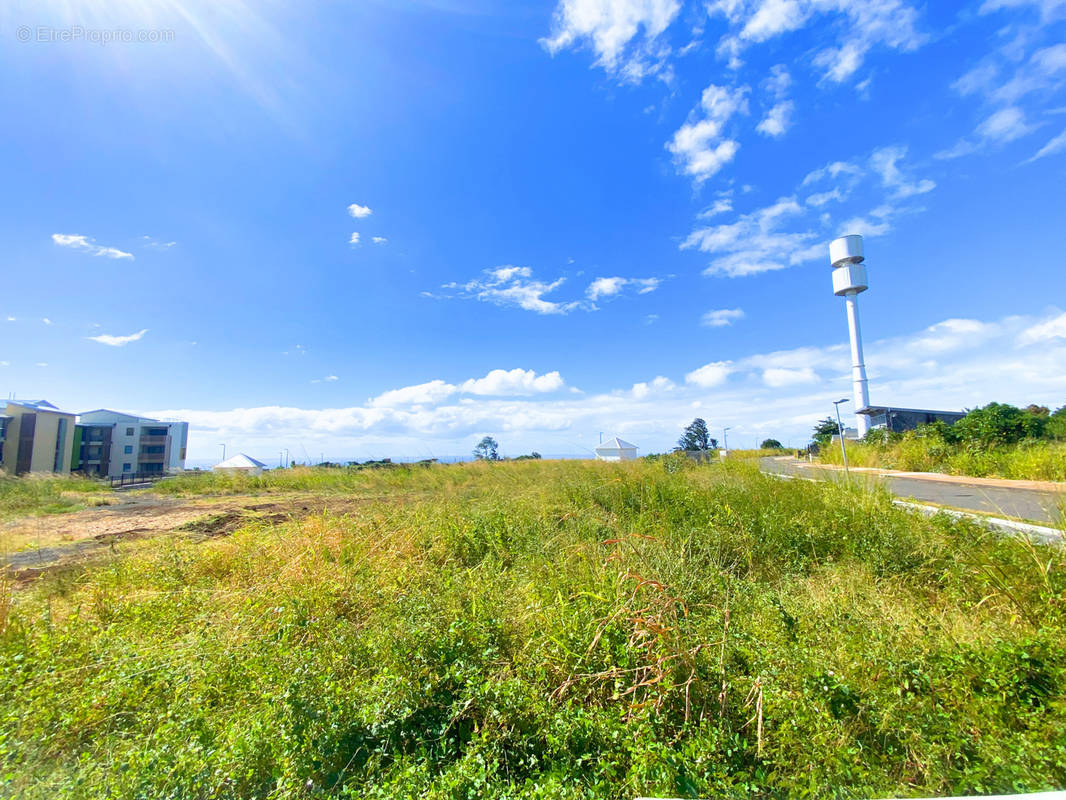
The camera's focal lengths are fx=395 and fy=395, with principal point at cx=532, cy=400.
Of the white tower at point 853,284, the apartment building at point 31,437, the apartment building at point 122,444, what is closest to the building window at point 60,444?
Answer: the apartment building at point 31,437

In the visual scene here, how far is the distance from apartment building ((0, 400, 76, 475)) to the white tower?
65.1 meters

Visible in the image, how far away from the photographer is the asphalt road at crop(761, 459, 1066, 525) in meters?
4.60

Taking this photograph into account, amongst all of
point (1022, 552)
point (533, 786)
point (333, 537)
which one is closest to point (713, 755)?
point (533, 786)

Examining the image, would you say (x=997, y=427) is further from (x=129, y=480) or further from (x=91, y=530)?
(x=129, y=480)

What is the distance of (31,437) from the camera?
32656mm

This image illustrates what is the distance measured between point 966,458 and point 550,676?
15.7 m

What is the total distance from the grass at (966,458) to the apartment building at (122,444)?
55.7 meters

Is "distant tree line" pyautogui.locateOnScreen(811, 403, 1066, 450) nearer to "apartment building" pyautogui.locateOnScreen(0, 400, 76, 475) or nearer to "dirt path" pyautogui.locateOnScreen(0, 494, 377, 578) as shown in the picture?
"dirt path" pyautogui.locateOnScreen(0, 494, 377, 578)

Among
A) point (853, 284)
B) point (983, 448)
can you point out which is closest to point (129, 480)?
point (983, 448)

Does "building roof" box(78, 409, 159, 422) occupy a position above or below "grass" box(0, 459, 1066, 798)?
above

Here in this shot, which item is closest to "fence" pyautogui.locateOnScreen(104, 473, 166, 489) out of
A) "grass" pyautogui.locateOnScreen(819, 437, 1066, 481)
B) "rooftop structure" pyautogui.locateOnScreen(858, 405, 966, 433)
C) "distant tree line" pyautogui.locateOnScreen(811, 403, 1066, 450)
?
"grass" pyautogui.locateOnScreen(819, 437, 1066, 481)

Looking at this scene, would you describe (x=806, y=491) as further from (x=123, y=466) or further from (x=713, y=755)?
(x=123, y=466)

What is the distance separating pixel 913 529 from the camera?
4.34 meters

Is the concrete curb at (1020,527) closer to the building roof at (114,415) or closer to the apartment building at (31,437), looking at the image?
the apartment building at (31,437)
